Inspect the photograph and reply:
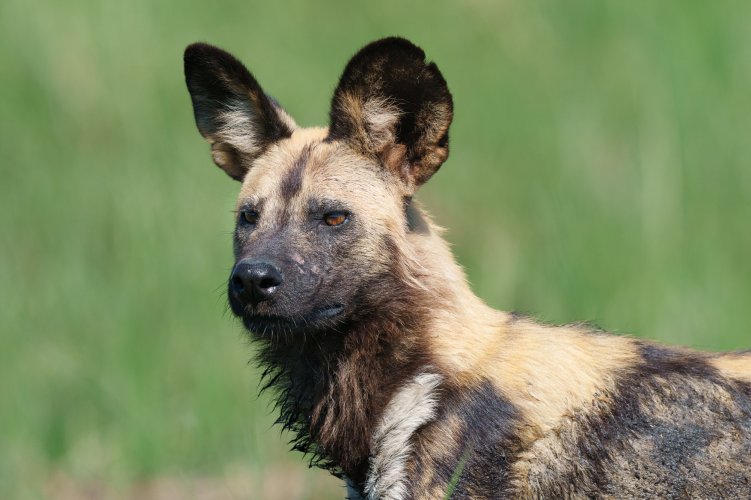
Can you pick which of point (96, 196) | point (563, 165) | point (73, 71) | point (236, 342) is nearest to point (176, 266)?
point (236, 342)

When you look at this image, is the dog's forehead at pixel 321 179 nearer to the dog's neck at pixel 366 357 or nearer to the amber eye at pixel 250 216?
the amber eye at pixel 250 216

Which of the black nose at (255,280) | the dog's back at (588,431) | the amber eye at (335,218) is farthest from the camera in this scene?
the amber eye at (335,218)

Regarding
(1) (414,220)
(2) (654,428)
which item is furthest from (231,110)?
(2) (654,428)

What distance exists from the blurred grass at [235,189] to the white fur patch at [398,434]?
2855 millimetres

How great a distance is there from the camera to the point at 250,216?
5.04 meters

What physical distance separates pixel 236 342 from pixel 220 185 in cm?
183

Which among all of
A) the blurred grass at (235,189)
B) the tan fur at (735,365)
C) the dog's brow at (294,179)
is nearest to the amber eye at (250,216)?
the dog's brow at (294,179)

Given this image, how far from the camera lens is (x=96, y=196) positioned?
1020 centimetres

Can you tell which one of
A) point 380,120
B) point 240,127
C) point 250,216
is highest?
point 380,120

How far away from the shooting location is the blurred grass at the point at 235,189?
822cm

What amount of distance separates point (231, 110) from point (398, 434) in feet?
6.35

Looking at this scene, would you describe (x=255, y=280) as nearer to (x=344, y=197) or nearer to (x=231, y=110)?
(x=344, y=197)

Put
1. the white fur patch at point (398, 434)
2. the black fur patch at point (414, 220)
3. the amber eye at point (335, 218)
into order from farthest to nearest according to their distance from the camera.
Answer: the black fur patch at point (414, 220) → the amber eye at point (335, 218) → the white fur patch at point (398, 434)

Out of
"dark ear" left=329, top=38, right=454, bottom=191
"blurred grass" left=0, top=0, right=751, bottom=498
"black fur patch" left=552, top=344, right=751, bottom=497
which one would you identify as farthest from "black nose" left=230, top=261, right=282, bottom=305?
"blurred grass" left=0, top=0, right=751, bottom=498
